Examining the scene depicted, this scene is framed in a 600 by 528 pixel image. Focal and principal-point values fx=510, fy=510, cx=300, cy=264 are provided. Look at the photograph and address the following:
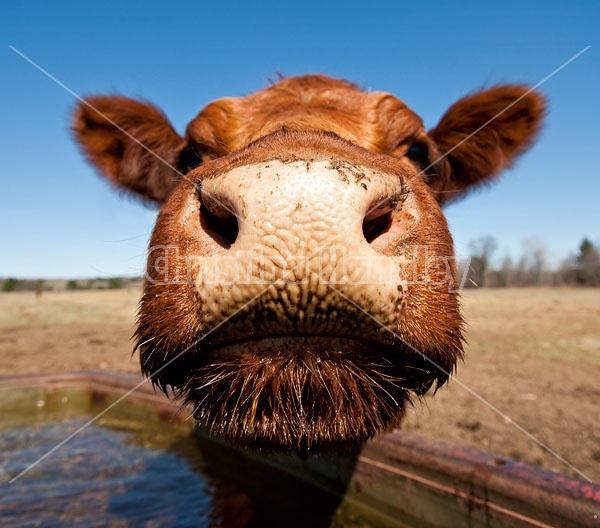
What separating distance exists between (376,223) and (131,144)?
350cm

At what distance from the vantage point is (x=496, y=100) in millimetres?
4355

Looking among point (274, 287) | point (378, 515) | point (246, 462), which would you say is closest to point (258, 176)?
point (274, 287)

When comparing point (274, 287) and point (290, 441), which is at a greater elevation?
point (274, 287)

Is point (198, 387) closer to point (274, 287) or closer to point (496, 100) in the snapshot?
point (274, 287)

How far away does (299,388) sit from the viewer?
1729mm

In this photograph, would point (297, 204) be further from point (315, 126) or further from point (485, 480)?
point (485, 480)

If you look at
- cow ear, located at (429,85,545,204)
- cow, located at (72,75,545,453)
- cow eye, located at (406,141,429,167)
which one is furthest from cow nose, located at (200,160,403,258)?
cow ear, located at (429,85,545,204)

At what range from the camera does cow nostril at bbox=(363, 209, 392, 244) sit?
6.14ft

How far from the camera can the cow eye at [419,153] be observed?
12.4 feet

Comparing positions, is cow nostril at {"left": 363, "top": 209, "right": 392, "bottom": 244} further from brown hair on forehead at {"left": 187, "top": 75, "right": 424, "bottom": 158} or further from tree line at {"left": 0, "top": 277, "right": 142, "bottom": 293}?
tree line at {"left": 0, "top": 277, "right": 142, "bottom": 293}

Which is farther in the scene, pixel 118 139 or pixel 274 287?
pixel 118 139

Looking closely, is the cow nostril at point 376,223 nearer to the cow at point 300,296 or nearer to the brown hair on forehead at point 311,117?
the cow at point 300,296

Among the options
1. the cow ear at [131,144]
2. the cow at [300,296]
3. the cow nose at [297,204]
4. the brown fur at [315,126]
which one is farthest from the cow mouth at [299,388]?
the cow ear at [131,144]

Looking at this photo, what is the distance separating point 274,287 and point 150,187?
12.1 feet
